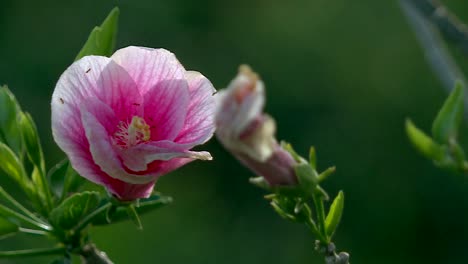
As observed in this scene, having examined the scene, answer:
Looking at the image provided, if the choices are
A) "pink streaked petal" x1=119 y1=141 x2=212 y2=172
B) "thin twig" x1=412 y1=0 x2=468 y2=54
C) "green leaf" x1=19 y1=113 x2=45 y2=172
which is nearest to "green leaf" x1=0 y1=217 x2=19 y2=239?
"green leaf" x1=19 y1=113 x2=45 y2=172

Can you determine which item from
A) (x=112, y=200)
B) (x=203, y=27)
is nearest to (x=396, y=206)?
(x=203, y=27)

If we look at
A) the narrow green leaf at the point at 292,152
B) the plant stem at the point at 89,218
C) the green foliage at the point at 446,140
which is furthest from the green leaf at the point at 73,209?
the green foliage at the point at 446,140

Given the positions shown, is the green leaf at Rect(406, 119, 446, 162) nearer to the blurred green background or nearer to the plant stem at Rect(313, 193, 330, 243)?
the plant stem at Rect(313, 193, 330, 243)

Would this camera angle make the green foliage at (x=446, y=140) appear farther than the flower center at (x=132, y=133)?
Yes

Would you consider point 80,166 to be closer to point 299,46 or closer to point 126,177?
point 126,177

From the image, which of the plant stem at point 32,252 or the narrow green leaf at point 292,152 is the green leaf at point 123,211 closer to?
the plant stem at point 32,252

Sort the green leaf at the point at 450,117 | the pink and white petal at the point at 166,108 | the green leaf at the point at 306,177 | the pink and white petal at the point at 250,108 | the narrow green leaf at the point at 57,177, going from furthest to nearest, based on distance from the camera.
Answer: the green leaf at the point at 450,117 < the narrow green leaf at the point at 57,177 < the pink and white petal at the point at 166,108 < the green leaf at the point at 306,177 < the pink and white petal at the point at 250,108

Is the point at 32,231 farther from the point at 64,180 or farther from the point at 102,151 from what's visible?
the point at 102,151
